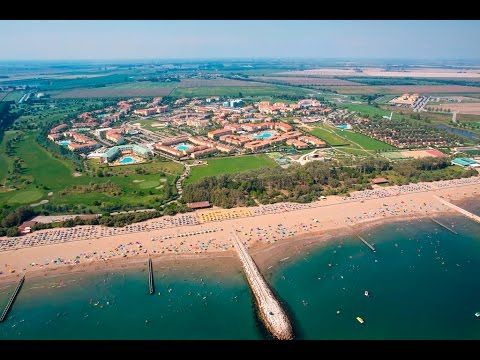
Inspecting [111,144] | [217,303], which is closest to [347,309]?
[217,303]

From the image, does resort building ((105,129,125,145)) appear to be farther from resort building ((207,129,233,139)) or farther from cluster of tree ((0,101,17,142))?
cluster of tree ((0,101,17,142))

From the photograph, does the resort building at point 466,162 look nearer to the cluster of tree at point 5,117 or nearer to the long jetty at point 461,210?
the long jetty at point 461,210

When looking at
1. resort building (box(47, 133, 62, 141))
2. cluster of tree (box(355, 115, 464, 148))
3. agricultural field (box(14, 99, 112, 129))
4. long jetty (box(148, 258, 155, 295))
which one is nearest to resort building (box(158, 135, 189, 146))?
resort building (box(47, 133, 62, 141))

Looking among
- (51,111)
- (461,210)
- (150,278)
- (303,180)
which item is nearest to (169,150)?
(303,180)

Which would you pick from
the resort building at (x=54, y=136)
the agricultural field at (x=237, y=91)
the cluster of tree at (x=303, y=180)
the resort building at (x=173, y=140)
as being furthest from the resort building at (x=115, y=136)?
the agricultural field at (x=237, y=91)
